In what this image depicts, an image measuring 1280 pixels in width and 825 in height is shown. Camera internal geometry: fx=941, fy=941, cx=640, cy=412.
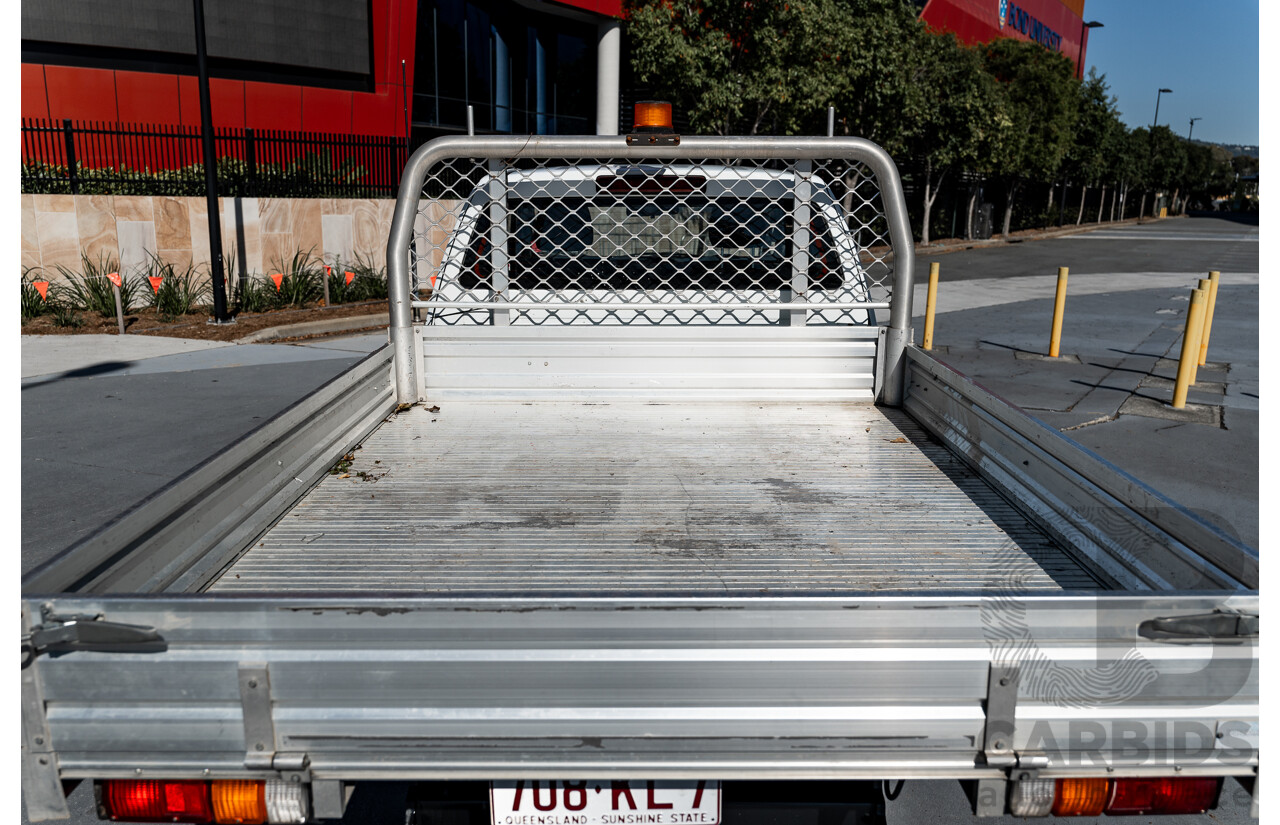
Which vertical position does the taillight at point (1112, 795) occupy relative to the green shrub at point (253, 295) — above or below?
above

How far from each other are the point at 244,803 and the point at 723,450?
79.6 inches

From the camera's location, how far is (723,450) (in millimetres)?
3359

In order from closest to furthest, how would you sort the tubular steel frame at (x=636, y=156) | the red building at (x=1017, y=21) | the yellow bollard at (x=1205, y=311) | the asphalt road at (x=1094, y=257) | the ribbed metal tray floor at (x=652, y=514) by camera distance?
the ribbed metal tray floor at (x=652, y=514), the tubular steel frame at (x=636, y=156), the yellow bollard at (x=1205, y=311), the asphalt road at (x=1094, y=257), the red building at (x=1017, y=21)

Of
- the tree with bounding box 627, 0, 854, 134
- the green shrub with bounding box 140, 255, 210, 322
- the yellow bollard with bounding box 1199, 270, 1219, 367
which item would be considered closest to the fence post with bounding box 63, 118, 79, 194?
the green shrub with bounding box 140, 255, 210, 322

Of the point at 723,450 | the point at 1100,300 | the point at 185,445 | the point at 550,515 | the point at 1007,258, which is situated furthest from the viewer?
the point at 1007,258

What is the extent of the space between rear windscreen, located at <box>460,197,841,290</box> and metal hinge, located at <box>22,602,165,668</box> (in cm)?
301

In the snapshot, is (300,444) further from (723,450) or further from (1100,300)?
(1100,300)

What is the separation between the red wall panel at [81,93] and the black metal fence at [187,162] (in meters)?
3.48

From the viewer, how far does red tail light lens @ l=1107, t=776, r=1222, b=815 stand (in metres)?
1.72

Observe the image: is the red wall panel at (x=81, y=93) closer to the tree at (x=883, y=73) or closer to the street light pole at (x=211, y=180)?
the street light pole at (x=211, y=180)

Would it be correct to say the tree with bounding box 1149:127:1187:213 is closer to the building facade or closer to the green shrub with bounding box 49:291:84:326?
the building facade

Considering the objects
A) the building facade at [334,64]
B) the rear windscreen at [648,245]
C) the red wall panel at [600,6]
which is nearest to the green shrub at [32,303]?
the building facade at [334,64]

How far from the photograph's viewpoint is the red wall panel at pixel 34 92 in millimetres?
17703

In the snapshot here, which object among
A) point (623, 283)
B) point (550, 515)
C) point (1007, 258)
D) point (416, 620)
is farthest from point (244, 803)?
point (1007, 258)
